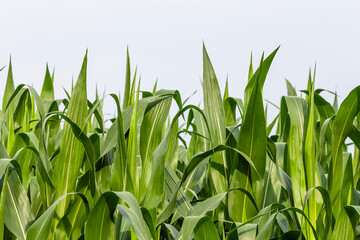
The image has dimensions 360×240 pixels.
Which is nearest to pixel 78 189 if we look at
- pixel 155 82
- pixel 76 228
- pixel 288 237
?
pixel 76 228

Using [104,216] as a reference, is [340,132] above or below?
above

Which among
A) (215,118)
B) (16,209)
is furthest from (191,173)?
(16,209)

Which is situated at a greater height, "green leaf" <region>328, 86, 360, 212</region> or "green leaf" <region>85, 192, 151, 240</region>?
"green leaf" <region>328, 86, 360, 212</region>

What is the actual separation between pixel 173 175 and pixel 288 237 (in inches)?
9.6

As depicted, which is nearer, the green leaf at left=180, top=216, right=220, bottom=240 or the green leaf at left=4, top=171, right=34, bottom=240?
the green leaf at left=180, top=216, right=220, bottom=240

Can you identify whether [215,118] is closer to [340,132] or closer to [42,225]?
[340,132]

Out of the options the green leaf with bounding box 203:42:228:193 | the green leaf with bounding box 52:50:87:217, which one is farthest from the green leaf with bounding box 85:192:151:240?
the green leaf with bounding box 203:42:228:193

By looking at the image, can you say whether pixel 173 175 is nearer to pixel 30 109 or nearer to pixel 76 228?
pixel 76 228

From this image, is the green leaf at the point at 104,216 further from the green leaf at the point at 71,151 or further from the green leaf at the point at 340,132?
the green leaf at the point at 340,132

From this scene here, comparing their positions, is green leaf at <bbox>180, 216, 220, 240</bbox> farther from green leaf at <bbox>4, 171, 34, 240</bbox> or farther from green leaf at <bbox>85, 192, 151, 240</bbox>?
green leaf at <bbox>4, 171, 34, 240</bbox>

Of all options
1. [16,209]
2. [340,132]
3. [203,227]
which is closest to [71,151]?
[16,209]

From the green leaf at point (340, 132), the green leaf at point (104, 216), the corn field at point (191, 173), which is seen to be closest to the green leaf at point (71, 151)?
the corn field at point (191, 173)

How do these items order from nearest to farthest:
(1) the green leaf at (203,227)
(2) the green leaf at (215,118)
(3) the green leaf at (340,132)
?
(1) the green leaf at (203,227) → (3) the green leaf at (340,132) → (2) the green leaf at (215,118)

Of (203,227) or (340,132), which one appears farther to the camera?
(340,132)
